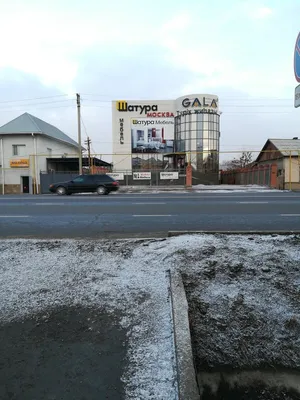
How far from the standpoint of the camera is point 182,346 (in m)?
2.44

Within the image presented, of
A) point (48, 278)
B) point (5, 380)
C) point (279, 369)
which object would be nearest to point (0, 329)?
point (5, 380)

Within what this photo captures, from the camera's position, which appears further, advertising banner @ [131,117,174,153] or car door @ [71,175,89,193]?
advertising banner @ [131,117,174,153]

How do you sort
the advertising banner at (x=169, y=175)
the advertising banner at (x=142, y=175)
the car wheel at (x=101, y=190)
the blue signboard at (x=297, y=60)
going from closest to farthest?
the blue signboard at (x=297, y=60), the car wheel at (x=101, y=190), the advertising banner at (x=169, y=175), the advertising banner at (x=142, y=175)

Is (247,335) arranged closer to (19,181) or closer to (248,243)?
(248,243)

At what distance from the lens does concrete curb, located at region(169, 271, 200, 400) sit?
1996mm

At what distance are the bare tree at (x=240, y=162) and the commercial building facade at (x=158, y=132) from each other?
9769mm

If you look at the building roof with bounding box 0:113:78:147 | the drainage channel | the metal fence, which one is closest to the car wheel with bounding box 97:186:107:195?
the metal fence

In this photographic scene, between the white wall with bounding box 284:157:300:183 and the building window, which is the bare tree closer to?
the white wall with bounding box 284:157:300:183

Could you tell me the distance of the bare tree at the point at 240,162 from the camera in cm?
6599

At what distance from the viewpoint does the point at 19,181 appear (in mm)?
30609

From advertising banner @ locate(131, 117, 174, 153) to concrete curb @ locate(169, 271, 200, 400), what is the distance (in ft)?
148

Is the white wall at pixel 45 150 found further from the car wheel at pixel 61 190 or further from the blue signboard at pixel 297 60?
the blue signboard at pixel 297 60

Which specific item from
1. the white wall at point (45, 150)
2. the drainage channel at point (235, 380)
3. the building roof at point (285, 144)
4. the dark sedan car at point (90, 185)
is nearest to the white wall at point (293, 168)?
the building roof at point (285, 144)

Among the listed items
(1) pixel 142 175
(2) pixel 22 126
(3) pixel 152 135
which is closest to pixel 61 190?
(1) pixel 142 175
